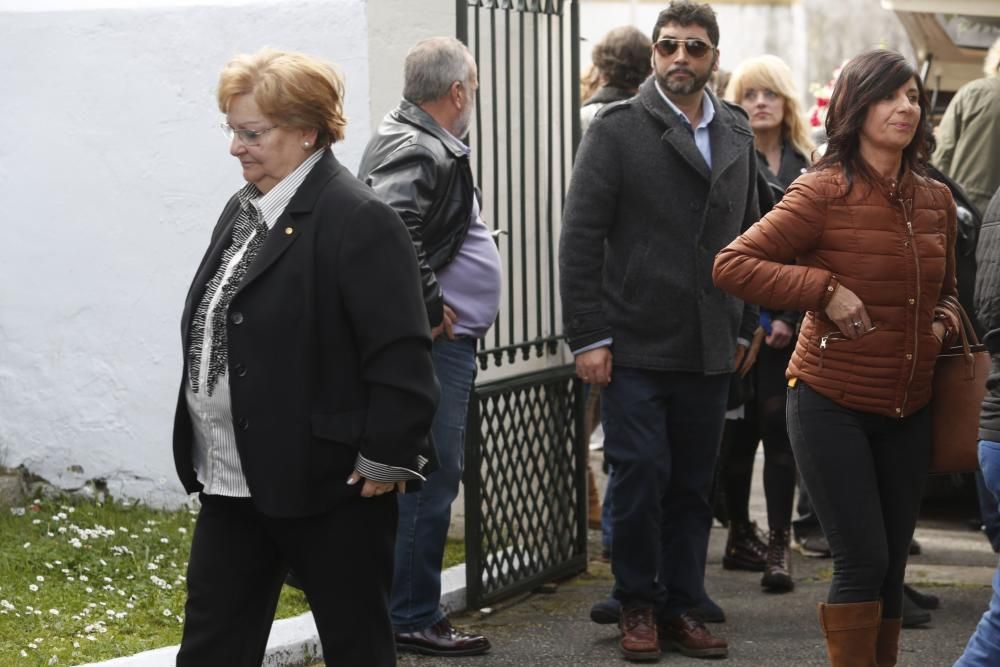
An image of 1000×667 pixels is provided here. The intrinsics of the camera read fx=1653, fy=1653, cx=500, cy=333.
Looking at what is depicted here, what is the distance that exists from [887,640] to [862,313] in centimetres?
101

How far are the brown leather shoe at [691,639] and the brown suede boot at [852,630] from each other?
1.06 meters

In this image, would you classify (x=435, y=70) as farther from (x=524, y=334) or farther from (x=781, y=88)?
(x=781, y=88)

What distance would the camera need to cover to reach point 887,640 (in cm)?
482

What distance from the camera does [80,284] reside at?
735 centimetres

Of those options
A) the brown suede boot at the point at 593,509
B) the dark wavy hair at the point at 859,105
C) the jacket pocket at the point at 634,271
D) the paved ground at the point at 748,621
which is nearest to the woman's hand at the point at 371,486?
the dark wavy hair at the point at 859,105

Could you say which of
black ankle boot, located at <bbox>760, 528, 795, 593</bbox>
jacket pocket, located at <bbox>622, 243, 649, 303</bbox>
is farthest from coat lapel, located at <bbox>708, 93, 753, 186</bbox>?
black ankle boot, located at <bbox>760, 528, 795, 593</bbox>

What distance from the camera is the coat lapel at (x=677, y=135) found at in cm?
562

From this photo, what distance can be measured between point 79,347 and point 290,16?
1795mm

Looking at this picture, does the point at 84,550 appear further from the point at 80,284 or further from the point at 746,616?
the point at 746,616

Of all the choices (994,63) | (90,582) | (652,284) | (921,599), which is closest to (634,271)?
(652,284)

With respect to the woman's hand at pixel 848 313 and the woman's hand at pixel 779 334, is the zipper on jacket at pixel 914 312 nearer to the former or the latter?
the woman's hand at pixel 848 313

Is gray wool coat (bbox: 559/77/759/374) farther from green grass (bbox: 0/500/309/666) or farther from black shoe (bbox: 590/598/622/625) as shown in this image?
green grass (bbox: 0/500/309/666)

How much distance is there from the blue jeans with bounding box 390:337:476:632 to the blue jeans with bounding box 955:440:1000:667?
1921 mm

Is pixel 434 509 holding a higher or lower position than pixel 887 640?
higher
